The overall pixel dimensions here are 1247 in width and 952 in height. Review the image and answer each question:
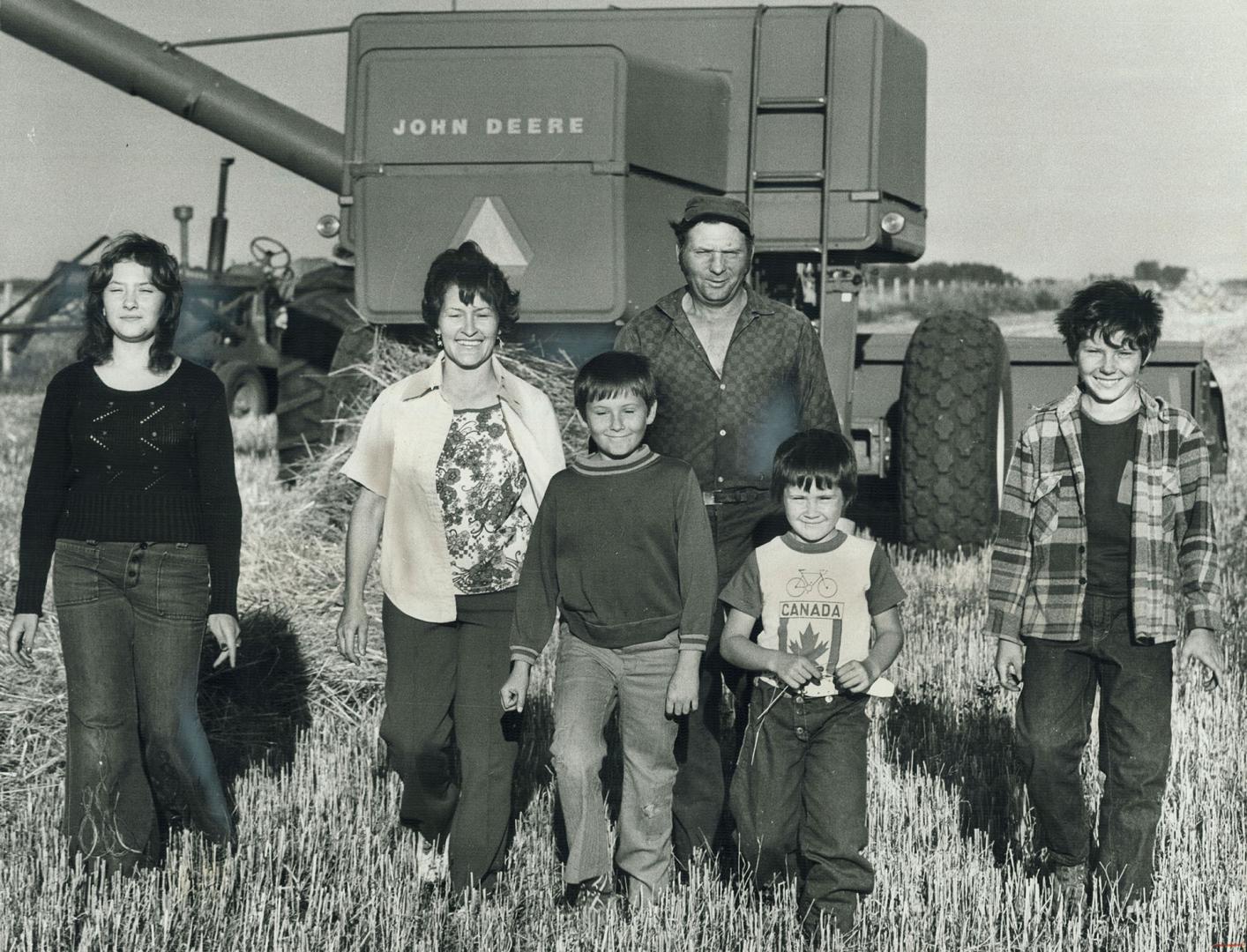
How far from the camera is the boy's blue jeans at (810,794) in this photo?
11.3 feet

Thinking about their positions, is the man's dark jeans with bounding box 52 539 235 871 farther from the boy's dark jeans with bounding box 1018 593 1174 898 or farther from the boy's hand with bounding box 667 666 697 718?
the boy's dark jeans with bounding box 1018 593 1174 898

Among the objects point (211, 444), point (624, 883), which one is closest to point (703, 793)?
point (624, 883)

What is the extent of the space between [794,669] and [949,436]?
4181 mm

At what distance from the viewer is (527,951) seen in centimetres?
343

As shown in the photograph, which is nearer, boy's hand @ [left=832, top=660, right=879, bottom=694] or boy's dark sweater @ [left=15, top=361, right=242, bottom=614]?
boy's hand @ [left=832, top=660, right=879, bottom=694]

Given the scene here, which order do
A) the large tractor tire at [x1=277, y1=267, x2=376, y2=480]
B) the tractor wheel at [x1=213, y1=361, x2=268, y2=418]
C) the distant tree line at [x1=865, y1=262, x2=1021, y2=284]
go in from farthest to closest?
the distant tree line at [x1=865, y1=262, x2=1021, y2=284]
the tractor wheel at [x1=213, y1=361, x2=268, y2=418]
the large tractor tire at [x1=277, y1=267, x2=376, y2=480]

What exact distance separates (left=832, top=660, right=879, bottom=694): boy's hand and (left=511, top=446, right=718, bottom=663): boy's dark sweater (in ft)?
1.01

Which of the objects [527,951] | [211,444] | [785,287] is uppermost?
[785,287]

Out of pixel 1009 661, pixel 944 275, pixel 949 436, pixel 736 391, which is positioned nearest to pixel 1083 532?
pixel 1009 661

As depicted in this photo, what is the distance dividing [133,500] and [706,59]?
4.01 m

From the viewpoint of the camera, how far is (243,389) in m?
15.4

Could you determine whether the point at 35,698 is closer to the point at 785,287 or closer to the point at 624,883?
the point at 624,883

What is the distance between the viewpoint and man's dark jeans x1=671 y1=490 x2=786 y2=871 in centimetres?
391

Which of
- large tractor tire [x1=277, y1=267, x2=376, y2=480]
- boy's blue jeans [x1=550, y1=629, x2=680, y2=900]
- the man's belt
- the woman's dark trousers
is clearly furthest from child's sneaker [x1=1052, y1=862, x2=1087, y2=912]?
large tractor tire [x1=277, y1=267, x2=376, y2=480]
